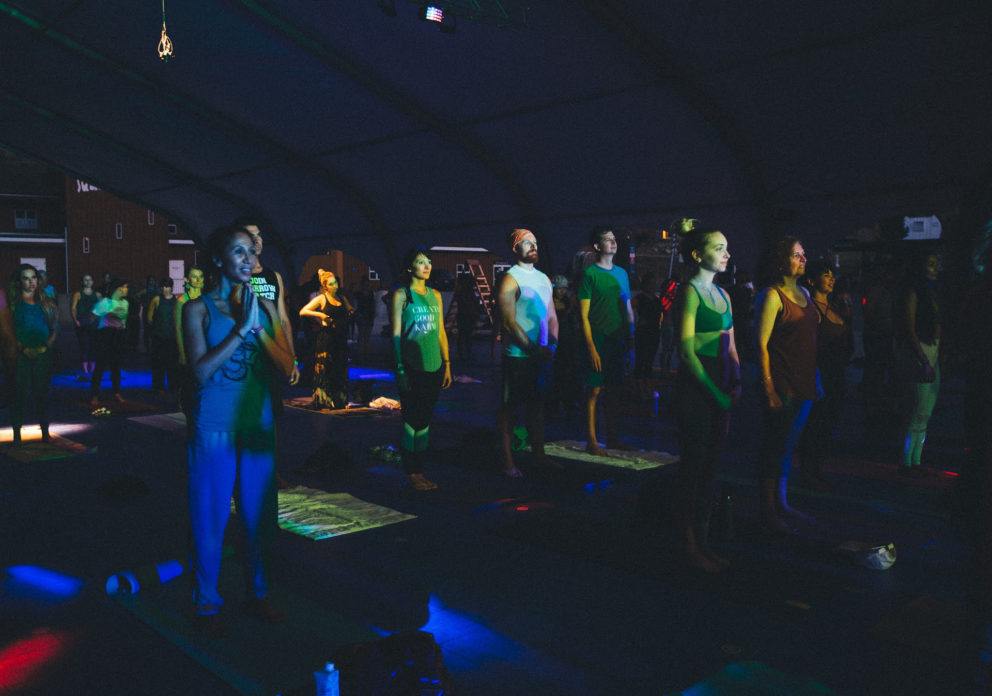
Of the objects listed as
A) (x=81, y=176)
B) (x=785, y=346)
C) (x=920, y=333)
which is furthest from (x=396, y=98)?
(x=81, y=176)

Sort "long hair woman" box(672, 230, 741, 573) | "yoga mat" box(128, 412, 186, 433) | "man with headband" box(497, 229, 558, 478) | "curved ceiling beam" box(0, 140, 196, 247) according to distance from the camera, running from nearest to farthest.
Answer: "long hair woman" box(672, 230, 741, 573)
"man with headband" box(497, 229, 558, 478)
"yoga mat" box(128, 412, 186, 433)
"curved ceiling beam" box(0, 140, 196, 247)

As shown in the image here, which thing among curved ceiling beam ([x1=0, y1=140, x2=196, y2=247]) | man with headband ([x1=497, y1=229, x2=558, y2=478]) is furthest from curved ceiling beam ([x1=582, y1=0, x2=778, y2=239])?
curved ceiling beam ([x1=0, y1=140, x2=196, y2=247])

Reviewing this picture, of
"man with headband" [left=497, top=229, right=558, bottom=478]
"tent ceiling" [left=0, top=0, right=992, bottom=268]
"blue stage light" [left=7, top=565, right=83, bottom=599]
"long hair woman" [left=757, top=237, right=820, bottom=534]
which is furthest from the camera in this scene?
"tent ceiling" [left=0, top=0, right=992, bottom=268]

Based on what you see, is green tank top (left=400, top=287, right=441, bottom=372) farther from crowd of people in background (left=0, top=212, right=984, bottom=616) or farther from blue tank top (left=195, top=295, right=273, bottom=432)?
blue tank top (left=195, top=295, right=273, bottom=432)

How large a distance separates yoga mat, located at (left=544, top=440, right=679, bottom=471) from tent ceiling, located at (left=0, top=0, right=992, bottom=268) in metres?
5.16

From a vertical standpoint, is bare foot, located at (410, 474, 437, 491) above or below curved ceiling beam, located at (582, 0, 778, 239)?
below

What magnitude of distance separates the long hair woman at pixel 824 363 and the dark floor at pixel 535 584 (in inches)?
12.4

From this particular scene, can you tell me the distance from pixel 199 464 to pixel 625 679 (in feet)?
6.82

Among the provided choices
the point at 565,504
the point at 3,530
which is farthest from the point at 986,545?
the point at 3,530

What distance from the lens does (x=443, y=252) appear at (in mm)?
37844

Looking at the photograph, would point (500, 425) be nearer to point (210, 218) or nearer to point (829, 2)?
point (829, 2)

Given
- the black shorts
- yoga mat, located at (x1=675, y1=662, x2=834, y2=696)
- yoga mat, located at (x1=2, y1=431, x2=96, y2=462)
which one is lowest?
yoga mat, located at (x1=675, y1=662, x2=834, y2=696)

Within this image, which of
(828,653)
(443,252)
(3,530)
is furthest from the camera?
(443,252)

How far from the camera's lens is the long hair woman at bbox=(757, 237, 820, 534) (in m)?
4.59
